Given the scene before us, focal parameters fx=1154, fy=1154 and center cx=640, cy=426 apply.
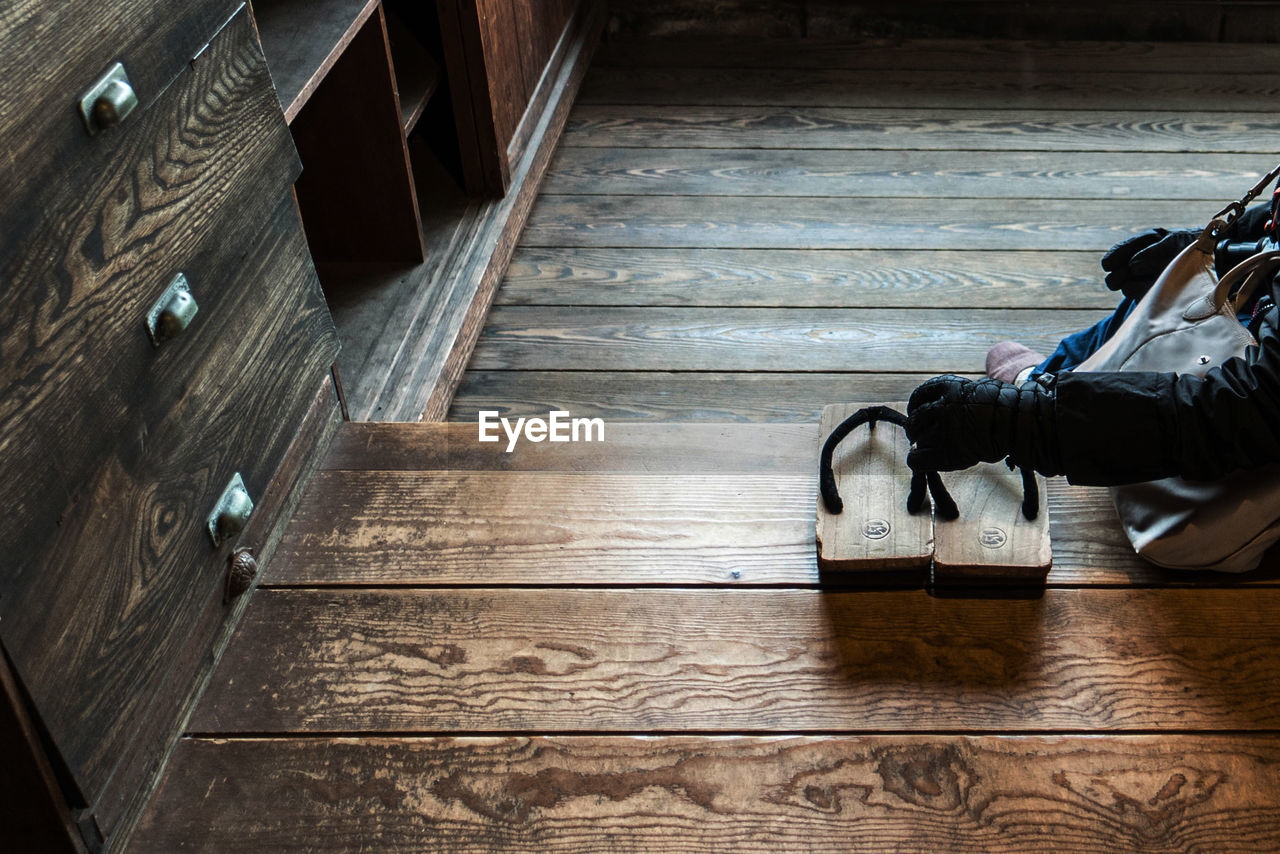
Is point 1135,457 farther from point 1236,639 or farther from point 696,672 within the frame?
point 696,672

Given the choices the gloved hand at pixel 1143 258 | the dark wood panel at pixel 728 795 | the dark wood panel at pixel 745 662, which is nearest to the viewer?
the dark wood panel at pixel 728 795

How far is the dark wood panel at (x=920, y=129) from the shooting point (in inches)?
106

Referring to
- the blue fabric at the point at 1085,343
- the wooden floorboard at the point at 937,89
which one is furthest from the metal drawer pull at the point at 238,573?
the wooden floorboard at the point at 937,89

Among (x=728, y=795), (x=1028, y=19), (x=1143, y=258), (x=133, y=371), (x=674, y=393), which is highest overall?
(x=133, y=371)

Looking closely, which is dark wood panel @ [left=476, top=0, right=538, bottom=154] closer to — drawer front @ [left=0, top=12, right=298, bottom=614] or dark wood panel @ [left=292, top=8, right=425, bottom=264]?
dark wood panel @ [left=292, top=8, right=425, bottom=264]

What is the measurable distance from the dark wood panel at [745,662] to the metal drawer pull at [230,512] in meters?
0.10

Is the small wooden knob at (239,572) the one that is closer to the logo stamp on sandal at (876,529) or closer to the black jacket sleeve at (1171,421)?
the logo stamp on sandal at (876,529)

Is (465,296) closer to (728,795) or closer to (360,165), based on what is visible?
(360,165)

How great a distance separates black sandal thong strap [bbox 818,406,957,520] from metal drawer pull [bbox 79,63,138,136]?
774mm

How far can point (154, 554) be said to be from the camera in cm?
105

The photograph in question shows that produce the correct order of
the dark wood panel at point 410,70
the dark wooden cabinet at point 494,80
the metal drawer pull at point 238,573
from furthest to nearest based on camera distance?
1. the dark wooden cabinet at point 494,80
2. the dark wood panel at point 410,70
3. the metal drawer pull at point 238,573

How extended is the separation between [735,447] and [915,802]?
0.54 meters

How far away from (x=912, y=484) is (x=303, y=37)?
3.47ft

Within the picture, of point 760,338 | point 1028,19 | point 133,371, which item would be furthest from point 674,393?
point 1028,19
